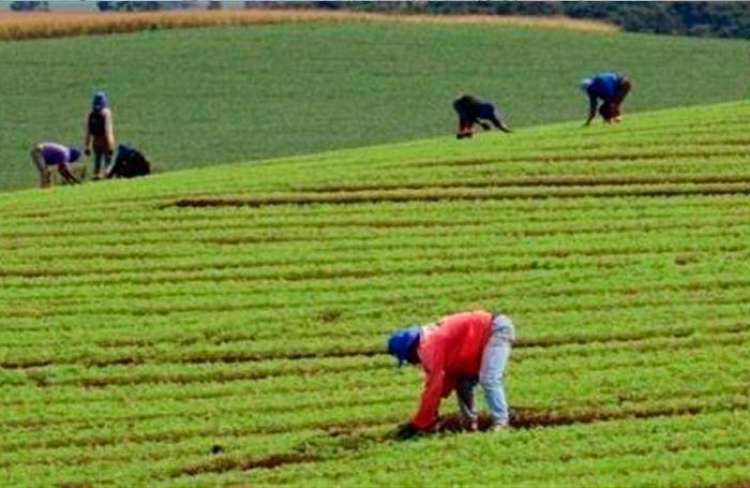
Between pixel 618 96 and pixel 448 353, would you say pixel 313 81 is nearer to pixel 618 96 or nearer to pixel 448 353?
pixel 618 96

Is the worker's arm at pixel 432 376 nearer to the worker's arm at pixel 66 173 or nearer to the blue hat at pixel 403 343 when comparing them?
the blue hat at pixel 403 343

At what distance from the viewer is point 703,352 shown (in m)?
24.9

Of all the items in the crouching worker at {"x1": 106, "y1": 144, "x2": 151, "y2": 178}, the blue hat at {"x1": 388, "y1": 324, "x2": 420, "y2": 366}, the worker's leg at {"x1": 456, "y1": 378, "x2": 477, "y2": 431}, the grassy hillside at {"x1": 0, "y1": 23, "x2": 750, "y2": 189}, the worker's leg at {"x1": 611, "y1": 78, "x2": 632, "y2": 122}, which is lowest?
the grassy hillside at {"x1": 0, "y1": 23, "x2": 750, "y2": 189}

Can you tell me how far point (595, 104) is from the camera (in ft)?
135

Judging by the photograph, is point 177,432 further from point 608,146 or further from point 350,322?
point 608,146

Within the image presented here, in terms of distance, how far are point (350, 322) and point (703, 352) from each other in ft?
14.5

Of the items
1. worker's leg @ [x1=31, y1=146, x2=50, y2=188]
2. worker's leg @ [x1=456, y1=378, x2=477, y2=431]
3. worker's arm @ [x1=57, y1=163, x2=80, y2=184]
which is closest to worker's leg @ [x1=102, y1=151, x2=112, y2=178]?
worker's arm @ [x1=57, y1=163, x2=80, y2=184]

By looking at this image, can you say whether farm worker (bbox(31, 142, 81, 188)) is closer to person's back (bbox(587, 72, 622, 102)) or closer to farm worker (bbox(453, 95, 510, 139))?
farm worker (bbox(453, 95, 510, 139))

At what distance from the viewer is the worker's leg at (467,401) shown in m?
21.7

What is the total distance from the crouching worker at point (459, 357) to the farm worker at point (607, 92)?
61.8 feet

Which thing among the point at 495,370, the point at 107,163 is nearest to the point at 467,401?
the point at 495,370

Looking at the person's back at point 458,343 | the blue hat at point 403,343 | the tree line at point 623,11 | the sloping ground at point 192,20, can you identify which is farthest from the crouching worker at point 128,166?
the tree line at point 623,11

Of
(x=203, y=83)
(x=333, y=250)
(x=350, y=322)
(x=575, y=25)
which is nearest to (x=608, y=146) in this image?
(x=333, y=250)

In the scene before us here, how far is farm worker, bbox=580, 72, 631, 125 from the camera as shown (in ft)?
132
